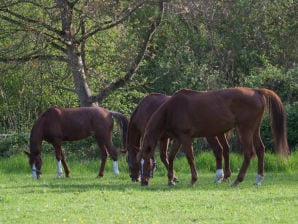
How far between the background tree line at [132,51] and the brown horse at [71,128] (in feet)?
8.07

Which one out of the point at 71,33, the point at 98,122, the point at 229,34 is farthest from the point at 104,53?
the point at 229,34

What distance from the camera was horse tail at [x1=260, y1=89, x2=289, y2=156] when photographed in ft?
51.6

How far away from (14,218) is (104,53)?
46.5 ft

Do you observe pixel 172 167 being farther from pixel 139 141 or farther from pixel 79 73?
pixel 79 73

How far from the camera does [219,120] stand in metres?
15.9

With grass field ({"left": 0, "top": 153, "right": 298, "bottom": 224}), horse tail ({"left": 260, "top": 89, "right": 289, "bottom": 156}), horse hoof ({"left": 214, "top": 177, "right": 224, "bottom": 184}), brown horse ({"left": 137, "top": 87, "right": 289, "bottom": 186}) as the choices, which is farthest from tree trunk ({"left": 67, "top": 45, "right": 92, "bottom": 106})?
horse tail ({"left": 260, "top": 89, "right": 289, "bottom": 156})

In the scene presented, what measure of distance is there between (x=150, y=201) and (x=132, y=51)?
1157 cm

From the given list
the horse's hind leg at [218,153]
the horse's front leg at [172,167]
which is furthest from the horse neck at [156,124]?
the horse's hind leg at [218,153]

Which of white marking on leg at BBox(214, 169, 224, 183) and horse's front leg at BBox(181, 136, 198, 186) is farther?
white marking on leg at BBox(214, 169, 224, 183)

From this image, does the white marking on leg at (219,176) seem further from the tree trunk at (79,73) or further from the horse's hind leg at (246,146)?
the tree trunk at (79,73)

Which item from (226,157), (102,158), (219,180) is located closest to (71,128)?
(102,158)

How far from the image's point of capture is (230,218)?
10.4 m

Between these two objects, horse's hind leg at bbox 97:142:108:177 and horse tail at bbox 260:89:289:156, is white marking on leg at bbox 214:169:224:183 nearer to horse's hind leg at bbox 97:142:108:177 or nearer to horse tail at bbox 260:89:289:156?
horse tail at bbox 260:89:289:156

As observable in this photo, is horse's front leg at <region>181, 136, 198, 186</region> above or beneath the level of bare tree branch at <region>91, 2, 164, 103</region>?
beneath
